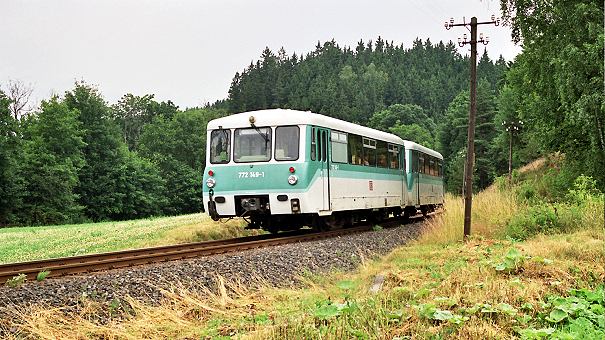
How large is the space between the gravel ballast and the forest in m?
9.32

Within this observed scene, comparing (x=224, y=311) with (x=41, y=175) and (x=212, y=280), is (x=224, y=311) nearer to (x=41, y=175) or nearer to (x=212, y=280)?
(x=212, y=280)

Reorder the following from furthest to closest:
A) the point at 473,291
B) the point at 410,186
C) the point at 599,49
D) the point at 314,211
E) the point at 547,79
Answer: the point at 410,186
the point at 547,79
the point at 599,49
the point at 314,211
the point at 473,291

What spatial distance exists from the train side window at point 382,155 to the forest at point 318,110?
5763 mm

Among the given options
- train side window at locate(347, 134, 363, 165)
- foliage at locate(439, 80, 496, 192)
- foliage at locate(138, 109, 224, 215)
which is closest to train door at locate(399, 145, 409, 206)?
train side window at locate(347, 134, 363, 165)

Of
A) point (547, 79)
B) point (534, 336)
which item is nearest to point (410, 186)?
point (547, 79)

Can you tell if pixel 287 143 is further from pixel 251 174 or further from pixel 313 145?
pixel 251 174

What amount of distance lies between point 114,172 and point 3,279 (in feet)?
173

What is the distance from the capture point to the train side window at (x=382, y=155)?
20.0 meters

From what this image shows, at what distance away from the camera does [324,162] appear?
1558 centimetres

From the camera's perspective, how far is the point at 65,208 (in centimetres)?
5094

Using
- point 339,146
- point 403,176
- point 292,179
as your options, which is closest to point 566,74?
point 403,176

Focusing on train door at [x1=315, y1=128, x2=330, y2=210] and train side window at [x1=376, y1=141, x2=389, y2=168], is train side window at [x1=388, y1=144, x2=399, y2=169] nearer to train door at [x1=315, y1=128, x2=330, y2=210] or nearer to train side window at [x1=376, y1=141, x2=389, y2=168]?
train side window at [x1=376, y1=141, x2=389, y2=168]

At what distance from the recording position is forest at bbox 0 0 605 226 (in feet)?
66.9

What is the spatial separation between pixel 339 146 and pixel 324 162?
→ 4.13ft
